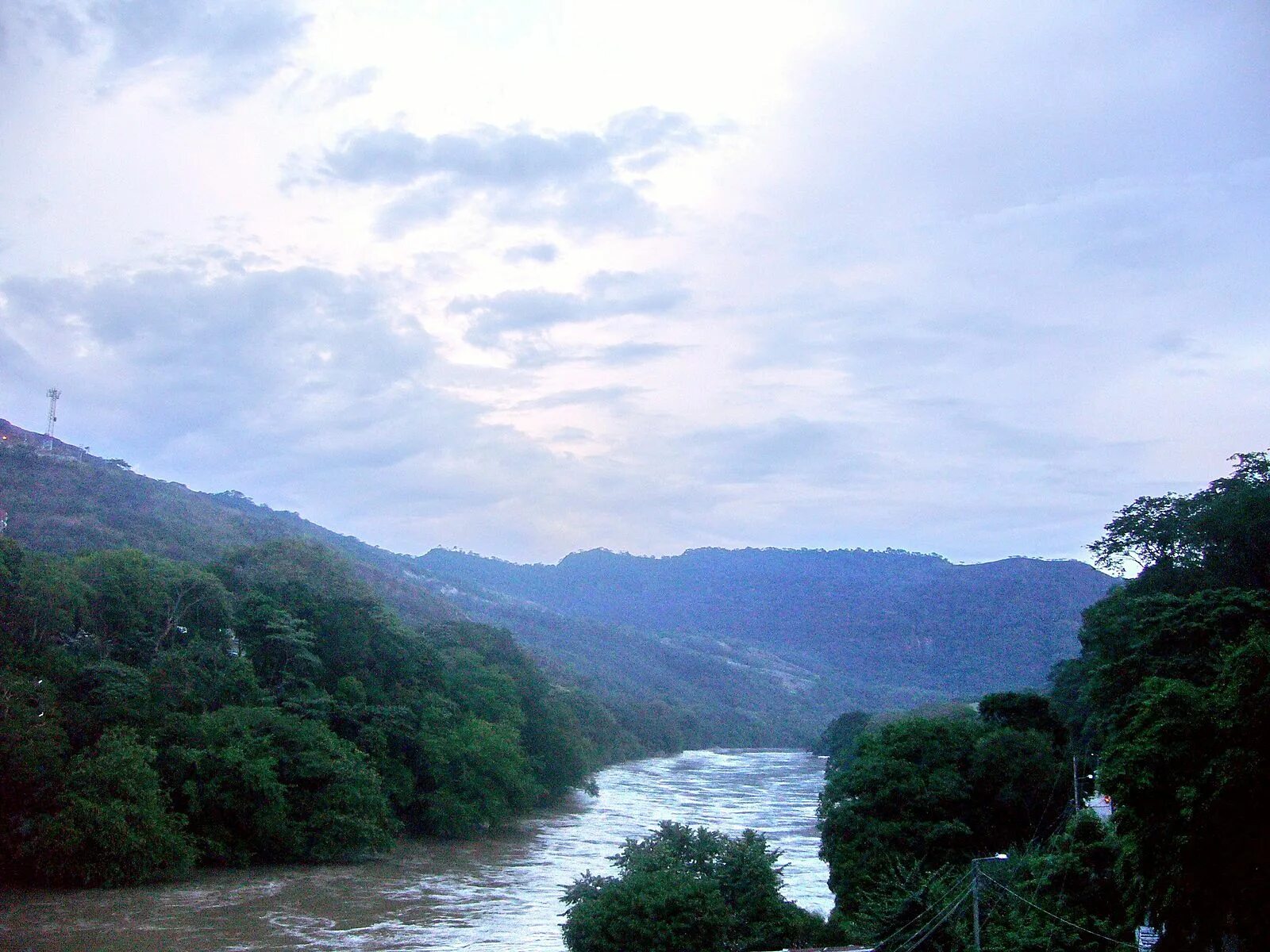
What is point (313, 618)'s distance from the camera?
46.5 m

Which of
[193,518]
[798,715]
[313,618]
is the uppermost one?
[193,518]

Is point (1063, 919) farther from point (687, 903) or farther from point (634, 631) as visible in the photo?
point (634, 631)

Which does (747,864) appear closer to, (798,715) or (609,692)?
(609,692)

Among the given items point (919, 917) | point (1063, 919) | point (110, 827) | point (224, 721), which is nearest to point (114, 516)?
point (224, 721)

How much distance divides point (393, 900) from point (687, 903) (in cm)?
1294

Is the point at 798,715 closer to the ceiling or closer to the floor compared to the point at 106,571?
closer to the floor

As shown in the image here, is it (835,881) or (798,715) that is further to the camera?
(798,715)

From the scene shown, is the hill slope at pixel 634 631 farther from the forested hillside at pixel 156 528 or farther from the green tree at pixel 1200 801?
the green tree at pixel 1200 801

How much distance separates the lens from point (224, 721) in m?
36.4

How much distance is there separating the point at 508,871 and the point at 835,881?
13.7 m

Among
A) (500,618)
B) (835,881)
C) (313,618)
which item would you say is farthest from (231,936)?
(500,618)

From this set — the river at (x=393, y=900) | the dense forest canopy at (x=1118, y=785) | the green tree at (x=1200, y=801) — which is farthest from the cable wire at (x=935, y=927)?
the river at (x=393, y=900)

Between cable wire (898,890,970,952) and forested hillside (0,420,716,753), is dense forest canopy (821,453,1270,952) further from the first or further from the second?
forested hillside (0,420,716,753)

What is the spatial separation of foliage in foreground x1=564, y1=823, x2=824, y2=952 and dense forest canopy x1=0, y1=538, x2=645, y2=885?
47.1ft
